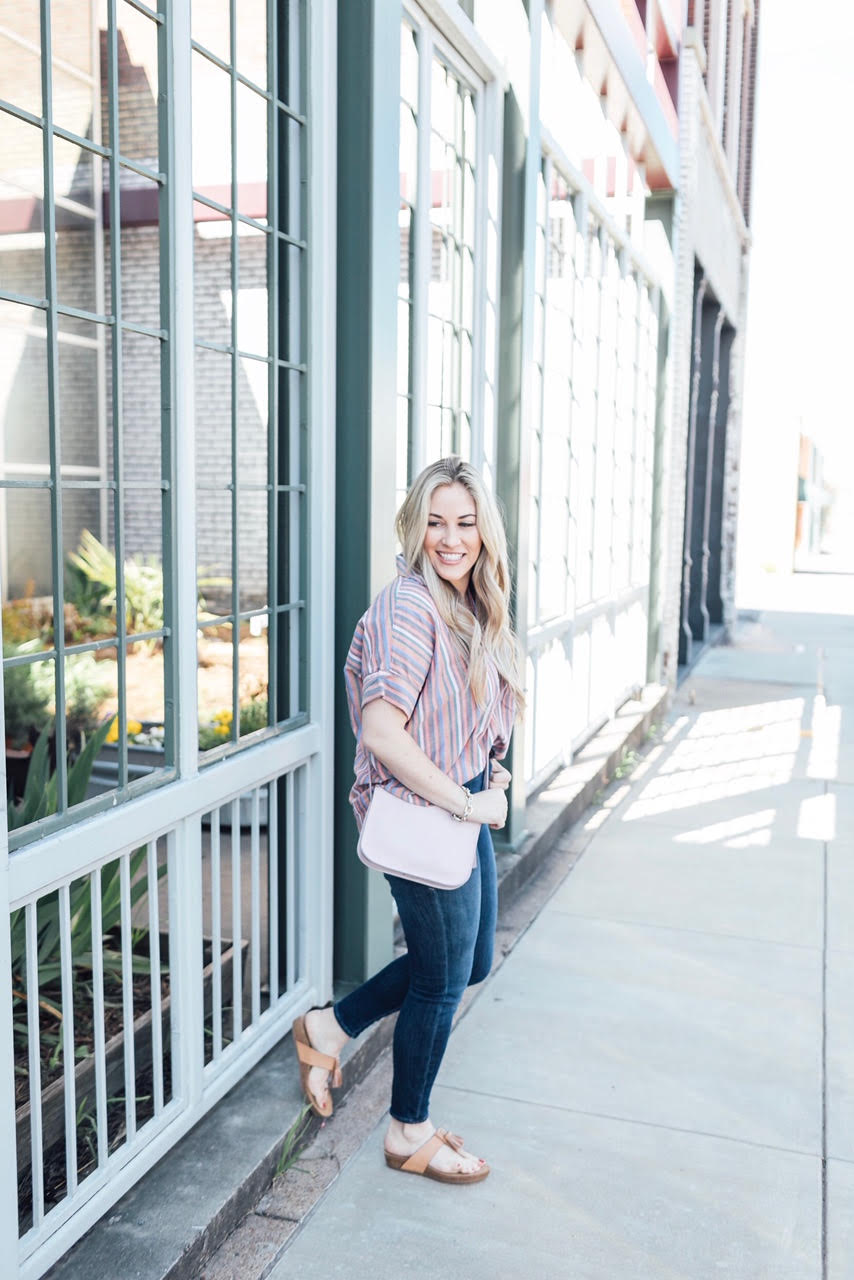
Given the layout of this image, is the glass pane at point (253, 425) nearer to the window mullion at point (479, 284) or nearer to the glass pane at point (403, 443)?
the window mullion at point (479, 284)

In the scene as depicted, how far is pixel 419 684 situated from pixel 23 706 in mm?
4450

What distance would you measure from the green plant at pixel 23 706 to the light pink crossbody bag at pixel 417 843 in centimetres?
408

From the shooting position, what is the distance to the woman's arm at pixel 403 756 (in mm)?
2473

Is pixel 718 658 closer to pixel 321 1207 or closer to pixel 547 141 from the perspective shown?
pixel 547 141

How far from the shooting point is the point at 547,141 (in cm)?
548

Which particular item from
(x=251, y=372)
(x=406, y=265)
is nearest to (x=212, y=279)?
(x=251, y=372)

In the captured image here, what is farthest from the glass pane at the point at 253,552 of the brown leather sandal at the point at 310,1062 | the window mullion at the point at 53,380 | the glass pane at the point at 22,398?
the window mullion at the point at 53,380

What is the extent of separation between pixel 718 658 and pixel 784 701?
290 cm

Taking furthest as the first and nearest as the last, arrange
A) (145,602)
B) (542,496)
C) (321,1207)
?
(145,602) < (542,496) < (321,1207)

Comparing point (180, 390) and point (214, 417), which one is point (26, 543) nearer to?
point (214, 417)

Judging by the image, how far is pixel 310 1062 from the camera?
9.71 feet

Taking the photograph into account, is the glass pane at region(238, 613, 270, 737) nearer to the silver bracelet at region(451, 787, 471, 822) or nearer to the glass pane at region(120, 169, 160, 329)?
the silver bracelet at region(451, 787, 471, 822)

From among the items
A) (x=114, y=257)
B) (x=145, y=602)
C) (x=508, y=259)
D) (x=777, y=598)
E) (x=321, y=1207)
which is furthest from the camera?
(x=777, y=598)

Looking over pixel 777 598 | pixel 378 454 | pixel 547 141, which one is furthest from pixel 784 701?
pixel 777 598
